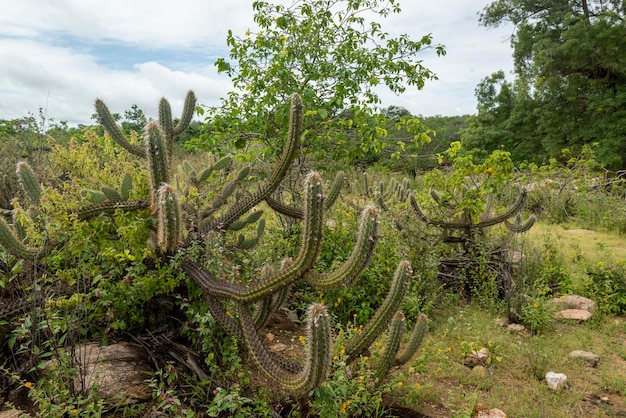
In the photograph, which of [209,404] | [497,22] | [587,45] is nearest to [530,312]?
[209,404]

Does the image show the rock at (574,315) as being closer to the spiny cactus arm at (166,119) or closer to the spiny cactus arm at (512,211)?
the spiny cactus arm at (512,211)

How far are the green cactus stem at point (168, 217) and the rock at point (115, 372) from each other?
830 millimetres

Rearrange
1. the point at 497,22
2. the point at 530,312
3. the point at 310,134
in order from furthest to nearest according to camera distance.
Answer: the point at 497,22, the point at 310,134, the point at 530,312

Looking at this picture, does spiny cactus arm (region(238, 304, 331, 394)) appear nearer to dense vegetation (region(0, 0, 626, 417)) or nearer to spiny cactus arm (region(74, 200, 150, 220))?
dense vegetation (region(0, 0, 626, 417))

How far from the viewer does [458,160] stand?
545 centimetres

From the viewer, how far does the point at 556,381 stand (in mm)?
3615

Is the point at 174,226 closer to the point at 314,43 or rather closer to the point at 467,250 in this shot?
the point at 314,43

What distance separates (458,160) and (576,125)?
43.9 ft

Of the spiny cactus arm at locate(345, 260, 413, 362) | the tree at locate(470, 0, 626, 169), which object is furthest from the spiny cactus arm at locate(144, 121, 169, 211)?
the tree at locate(470, 0, 626, 169)

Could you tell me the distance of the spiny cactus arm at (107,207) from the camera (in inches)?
132

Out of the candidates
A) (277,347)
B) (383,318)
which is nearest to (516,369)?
(383,318)

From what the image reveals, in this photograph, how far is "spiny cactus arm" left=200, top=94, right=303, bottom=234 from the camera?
3.40 meters

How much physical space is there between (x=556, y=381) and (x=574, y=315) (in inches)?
71.9

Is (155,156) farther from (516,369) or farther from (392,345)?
(516,369)
